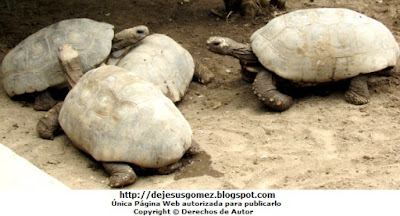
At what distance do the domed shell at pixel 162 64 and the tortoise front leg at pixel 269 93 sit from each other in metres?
0.87

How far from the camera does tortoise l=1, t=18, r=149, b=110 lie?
6.15m

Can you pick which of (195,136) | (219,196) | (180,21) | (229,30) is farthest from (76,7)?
(219,196)

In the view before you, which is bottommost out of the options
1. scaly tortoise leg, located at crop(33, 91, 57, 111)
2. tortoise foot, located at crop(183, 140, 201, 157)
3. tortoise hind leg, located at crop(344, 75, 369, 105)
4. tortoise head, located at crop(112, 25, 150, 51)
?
scaly tortoise leg, located at crop(33, 91, 57, 111)

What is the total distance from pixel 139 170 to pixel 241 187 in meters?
0.92

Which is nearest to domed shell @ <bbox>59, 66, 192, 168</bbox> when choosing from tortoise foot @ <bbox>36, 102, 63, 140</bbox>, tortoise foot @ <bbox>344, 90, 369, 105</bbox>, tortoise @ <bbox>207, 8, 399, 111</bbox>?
tortoise foot @ <bbox>36, 102, 63, 140</bbox>

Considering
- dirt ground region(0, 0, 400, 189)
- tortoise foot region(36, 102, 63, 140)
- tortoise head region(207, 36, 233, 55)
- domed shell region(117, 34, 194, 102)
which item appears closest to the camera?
dirt ground region(0, 0, 400, 189)

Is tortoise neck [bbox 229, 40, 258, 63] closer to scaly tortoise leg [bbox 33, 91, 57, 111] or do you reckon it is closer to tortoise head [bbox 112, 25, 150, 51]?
tortoise head [bbox 112, 25, 150, 51]

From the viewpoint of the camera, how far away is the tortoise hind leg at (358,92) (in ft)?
19.3

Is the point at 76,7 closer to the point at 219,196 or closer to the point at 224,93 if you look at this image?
the point at 224,93

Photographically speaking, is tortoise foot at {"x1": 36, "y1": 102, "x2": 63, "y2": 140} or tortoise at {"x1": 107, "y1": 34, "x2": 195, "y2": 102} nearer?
tortoise foot at {"x1": 36, "y1": 102, "x2": 63, "y2": 140}

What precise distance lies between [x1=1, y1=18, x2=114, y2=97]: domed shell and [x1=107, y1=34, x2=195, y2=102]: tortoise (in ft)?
1.02

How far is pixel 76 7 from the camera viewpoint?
8.45m

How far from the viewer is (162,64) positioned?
20.2ft

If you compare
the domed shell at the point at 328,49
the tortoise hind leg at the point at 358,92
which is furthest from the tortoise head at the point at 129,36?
the tortoise hind leg at the point at 358,92
